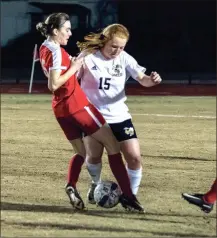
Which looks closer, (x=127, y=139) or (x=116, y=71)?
(x=127, y=139)

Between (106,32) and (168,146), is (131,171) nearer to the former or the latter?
(106,32)

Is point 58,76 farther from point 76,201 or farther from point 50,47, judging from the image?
point 76,201

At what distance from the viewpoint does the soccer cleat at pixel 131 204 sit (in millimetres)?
8109

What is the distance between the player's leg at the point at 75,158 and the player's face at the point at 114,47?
0.68 m

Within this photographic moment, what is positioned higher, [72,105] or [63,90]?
[63,90]

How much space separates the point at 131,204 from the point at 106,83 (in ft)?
3.57

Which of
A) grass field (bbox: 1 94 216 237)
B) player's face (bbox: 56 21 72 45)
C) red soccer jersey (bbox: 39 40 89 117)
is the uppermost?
player's face (bbox: 56 21 72 45)

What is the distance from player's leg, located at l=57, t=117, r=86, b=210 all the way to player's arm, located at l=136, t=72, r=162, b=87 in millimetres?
722

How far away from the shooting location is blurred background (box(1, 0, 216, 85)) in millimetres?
40188

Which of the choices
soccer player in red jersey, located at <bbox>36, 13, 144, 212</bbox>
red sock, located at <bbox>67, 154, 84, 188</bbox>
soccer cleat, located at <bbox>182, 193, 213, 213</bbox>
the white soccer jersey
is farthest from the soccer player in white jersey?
soccer cleat, located at <bbox>182, 193, 213, 213</bbox>

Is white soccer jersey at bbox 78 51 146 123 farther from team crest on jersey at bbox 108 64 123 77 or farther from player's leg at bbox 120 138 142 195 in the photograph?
player's leg at bbox 120 138 142 195

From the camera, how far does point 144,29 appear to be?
134 feet

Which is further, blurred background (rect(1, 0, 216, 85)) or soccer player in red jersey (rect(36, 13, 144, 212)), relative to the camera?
blurred background (rect(1, 0, 216, 85))

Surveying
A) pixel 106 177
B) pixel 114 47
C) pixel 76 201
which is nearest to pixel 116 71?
pixel 114 47
